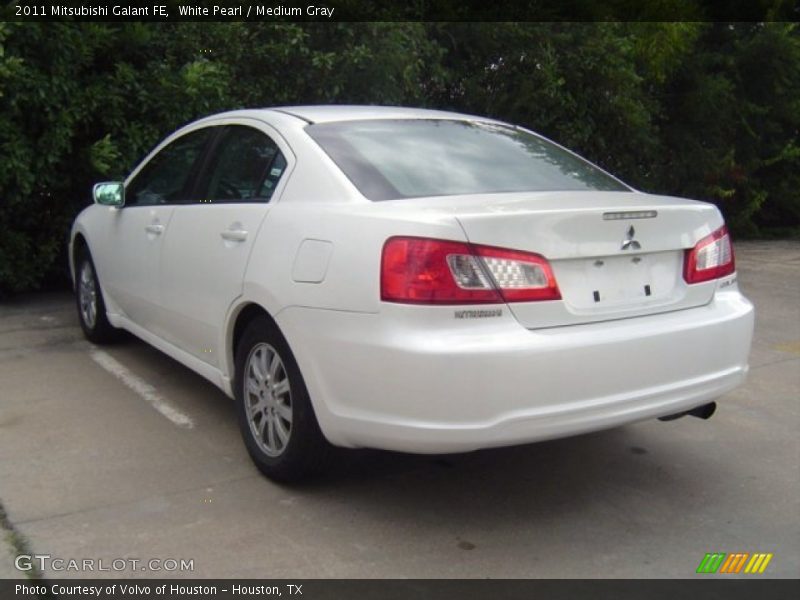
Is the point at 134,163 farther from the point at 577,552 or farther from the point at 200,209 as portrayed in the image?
the point at 577,552

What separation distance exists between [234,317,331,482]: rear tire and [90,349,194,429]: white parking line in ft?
2.54

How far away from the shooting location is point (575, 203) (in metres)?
3.39

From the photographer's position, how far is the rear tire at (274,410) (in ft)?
11.4

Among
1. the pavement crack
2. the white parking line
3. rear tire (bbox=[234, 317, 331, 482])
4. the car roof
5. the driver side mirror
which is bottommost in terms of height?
the white parking line

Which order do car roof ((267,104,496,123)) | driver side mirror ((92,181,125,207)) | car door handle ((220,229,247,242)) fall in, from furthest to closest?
driver side mirror ((92,181,125,207))
car roof ((267,104,496,123))
car door handle ((220,229,247,242))

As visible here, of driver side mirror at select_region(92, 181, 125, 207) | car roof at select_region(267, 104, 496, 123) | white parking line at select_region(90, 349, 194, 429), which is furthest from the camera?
driver side mirror at select_region(92, 181, 125, 207)

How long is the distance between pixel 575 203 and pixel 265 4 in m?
5.87

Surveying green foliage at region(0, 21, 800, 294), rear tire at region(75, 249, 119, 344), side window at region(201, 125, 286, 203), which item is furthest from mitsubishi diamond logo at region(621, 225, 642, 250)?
green foliage at region(0, 21, 800, 294)

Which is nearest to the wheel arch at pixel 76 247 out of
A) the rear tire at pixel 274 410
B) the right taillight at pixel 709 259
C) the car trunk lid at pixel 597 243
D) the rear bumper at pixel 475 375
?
the rear tire at pixel 274 410

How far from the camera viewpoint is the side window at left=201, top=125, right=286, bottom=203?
398 centimetres

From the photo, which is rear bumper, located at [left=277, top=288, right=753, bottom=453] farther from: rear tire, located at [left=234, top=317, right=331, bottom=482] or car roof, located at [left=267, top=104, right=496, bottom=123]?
car roof, located at [left=267, top=104, right=496, bottom=123]

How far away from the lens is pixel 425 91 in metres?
10.3

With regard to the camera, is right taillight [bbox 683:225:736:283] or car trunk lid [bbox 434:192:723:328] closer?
car trunk lid [bbox 434:192:723:328]

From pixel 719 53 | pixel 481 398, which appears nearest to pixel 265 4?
→ pixel 481 398
